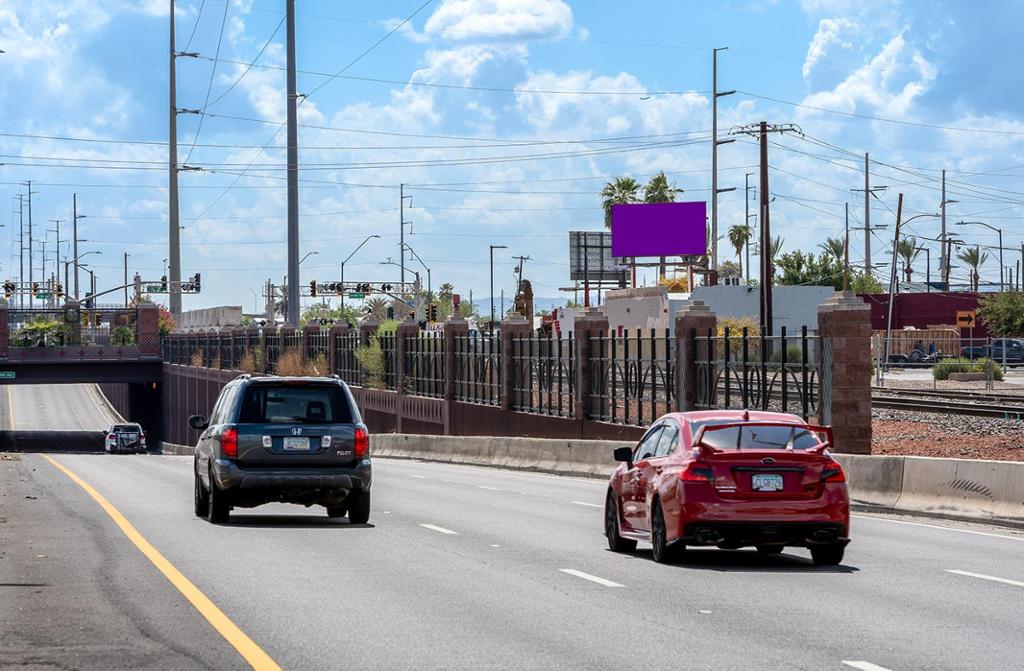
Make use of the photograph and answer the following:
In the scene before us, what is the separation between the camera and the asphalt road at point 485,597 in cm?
1005

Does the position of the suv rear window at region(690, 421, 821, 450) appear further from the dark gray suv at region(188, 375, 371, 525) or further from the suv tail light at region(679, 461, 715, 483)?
the dark gray suv at region(188, 375, 371, 525)

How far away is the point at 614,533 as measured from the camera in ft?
56.5

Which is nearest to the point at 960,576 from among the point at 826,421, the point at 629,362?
the point at 826,421

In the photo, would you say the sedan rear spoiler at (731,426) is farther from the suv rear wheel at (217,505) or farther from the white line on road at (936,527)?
the suv rear wheel at (217,505)

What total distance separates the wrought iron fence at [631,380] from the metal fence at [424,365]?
14350 mm

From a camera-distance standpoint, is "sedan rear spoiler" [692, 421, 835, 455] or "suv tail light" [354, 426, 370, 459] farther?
"suv tail light" [354, 426, 370, 459]

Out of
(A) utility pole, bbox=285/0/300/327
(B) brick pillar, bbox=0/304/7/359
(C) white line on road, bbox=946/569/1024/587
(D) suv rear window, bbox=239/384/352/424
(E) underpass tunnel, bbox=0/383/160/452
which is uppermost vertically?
(A) utility pole, bbox=285/0/300/327

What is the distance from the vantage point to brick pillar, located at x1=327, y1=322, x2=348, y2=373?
70.5 m

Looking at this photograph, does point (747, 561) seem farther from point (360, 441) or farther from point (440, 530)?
point (360, 441)

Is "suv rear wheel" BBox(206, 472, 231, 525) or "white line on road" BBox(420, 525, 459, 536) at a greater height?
"suv rear wheel" BBox(206, 472, 231, 525)

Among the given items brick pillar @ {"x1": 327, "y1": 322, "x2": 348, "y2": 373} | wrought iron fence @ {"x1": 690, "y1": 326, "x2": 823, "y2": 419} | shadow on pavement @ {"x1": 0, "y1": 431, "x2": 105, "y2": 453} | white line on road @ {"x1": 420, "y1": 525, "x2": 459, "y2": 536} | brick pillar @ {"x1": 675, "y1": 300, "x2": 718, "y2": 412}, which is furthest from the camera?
shadow on pavement @ {"x1": 0, "y1": 431, "x2": 105, "y2": 453}

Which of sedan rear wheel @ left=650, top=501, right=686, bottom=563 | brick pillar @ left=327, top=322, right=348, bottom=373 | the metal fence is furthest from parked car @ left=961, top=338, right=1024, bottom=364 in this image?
sedan rear wheel @ left=650, top=501, right=686, bottom=563

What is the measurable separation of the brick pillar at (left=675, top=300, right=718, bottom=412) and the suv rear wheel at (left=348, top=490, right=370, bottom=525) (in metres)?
15.0

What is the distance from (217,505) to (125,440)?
6457 cm
